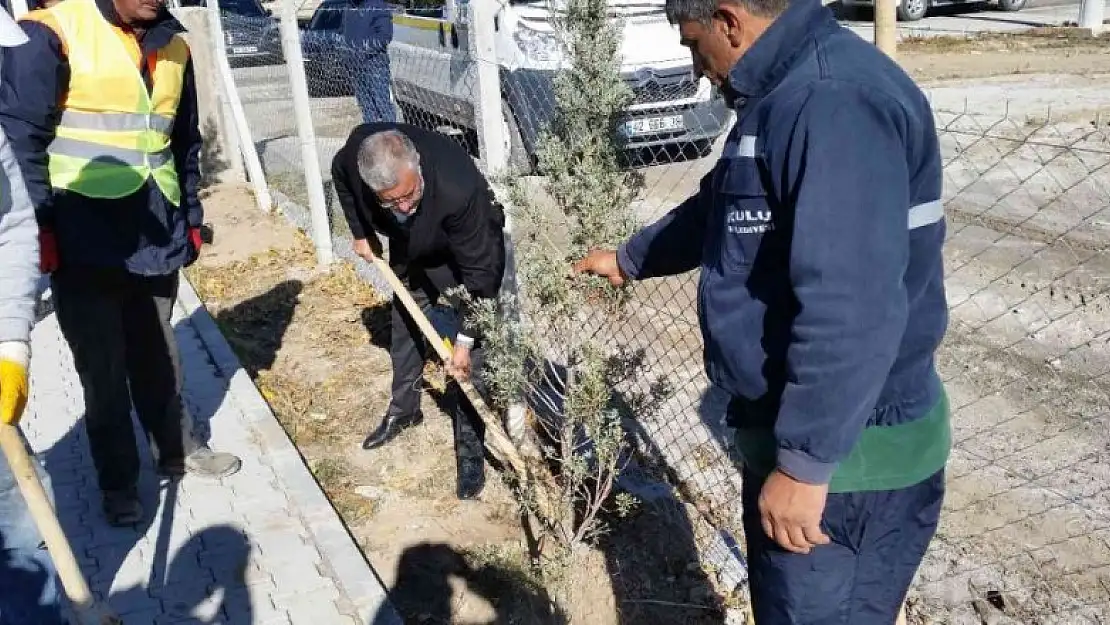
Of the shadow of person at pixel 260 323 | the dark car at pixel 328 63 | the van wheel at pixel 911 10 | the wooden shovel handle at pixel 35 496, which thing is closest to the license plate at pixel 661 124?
the wooden shovel handle at pixel 35 496

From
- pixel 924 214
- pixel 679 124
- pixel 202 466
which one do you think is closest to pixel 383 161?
pixel 202 466

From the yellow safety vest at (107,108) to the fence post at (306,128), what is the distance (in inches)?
117

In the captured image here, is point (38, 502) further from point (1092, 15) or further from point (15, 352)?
point (1092, 15)

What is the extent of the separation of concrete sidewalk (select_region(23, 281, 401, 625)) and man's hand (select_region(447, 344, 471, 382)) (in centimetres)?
75

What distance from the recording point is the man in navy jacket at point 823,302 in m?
→ 1.52

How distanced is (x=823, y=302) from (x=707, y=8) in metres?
0.58

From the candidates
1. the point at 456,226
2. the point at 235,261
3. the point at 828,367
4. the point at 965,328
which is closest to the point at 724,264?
the point at 828,367

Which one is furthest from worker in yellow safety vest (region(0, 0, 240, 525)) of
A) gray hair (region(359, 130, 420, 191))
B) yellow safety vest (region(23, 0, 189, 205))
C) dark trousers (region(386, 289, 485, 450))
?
dark trousers (region(386, 289, 485, 450))

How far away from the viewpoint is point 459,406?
14.1 feet

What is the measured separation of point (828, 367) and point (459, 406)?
2.92 m

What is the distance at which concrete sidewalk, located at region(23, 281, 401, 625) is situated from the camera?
10.6 ft

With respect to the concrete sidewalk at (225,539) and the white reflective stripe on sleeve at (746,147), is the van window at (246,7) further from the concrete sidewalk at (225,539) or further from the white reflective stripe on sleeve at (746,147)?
the white reflective stripe on sleeve at (746,147)

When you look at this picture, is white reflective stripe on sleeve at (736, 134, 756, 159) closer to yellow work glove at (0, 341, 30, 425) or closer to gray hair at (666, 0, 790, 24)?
gray hair at (666, 0, 790, 24)

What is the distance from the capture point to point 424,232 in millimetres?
3824
